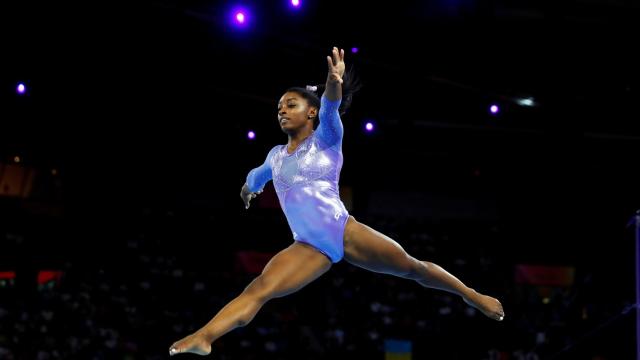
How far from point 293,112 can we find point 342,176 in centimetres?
1049

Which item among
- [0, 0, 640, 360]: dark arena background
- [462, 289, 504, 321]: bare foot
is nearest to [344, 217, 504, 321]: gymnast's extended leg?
[462, 289, 504, 321]: bare foot

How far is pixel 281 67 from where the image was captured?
9.02m

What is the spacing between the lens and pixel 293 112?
3.75 metres

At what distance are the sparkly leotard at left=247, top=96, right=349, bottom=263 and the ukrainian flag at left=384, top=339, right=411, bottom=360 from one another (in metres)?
6.87

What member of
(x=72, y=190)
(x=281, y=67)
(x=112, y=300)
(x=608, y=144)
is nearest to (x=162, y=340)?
(x=112, y=300)

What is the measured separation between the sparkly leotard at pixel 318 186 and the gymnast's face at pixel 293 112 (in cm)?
9

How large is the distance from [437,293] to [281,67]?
5.05 meters

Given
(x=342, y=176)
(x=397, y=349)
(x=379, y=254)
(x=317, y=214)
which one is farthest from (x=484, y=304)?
(x=342, y=176)

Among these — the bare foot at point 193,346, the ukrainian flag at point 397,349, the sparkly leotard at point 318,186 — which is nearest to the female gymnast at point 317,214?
the sparkly leotard at point 318,186

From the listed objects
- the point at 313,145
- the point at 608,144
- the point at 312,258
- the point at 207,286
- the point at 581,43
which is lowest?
the point at 312,258

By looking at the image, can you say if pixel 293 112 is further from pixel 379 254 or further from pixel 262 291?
pixel 262 291

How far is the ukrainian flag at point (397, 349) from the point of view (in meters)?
10.1

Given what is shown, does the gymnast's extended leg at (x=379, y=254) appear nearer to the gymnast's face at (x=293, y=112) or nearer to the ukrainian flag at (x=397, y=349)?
the gymnast's face at (x=293, y=112)

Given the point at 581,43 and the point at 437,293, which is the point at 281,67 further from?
the point at 437,293
